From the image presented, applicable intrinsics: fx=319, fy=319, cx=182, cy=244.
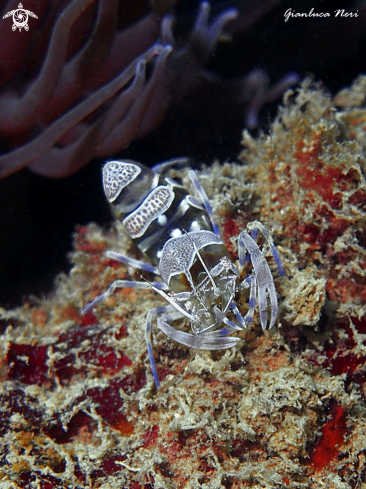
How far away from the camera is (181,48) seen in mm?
3650

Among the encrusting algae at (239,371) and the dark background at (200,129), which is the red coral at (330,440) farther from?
the dark background at (200,129)

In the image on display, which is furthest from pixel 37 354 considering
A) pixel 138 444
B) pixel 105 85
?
pixel 105 85

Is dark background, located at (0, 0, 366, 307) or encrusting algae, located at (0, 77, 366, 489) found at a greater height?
dark background, located at (0, 0, 366, 307)

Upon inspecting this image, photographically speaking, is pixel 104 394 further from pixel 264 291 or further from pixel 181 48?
pixel 181 48

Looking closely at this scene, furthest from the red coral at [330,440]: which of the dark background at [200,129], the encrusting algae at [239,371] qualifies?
the dark background at [200,129]

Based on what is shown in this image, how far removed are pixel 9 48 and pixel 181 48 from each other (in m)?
1.79

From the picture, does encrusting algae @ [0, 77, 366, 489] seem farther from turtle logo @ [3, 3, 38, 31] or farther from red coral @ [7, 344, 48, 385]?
turtle logo @ [3, 3, 38, 31]

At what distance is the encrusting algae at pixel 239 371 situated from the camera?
7.27 ft

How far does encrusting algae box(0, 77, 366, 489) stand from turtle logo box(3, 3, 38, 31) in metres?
2.30

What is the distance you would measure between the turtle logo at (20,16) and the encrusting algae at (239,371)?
2304 millimetres

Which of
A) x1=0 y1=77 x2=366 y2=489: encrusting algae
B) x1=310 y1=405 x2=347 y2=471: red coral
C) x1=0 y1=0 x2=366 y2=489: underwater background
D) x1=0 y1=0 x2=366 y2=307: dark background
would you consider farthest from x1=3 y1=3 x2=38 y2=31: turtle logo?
x1=310 y1=405 x2=347 y2=471: red coral

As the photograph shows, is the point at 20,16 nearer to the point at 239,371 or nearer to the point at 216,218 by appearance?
the point at 216,218

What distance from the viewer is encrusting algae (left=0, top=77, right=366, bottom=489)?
87.2 inches

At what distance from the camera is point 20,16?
9.82 feet
